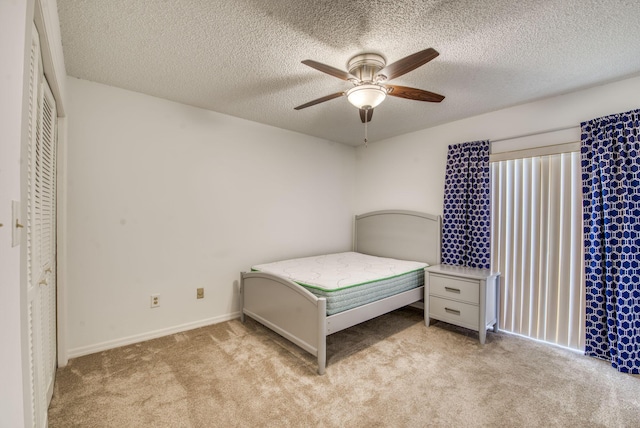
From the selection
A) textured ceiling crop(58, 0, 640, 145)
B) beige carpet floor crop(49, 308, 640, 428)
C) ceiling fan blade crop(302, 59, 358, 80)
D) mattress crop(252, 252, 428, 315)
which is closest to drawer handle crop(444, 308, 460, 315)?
beige carpet floor crop(49, 308, 640, 428)

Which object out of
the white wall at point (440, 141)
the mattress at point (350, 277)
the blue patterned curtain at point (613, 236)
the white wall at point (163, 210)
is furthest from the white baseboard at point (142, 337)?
the blue patterned curtain at point (613, 236)

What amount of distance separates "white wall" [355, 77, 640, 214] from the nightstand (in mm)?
898

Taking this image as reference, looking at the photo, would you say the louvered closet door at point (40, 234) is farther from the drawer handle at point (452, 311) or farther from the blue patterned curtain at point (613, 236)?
the blue patterned curtain at point (613, 236)

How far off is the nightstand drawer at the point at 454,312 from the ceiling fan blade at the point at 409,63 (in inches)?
86.8

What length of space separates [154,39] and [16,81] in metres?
1.23

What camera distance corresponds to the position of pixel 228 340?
104 inches

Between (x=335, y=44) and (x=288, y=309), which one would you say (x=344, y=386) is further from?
(x=335, y=44)

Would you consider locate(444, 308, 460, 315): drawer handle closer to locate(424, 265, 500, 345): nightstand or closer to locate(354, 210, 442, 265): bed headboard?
locate(424, 265, 500, 345): nightstand

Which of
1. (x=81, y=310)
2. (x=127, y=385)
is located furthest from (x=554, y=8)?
(x=81, y=310)

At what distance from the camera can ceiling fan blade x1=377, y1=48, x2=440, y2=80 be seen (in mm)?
1496

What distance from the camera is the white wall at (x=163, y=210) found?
93.4 inches

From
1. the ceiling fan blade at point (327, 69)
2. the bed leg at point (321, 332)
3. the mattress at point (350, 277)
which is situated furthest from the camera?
the mattress at point (350, 277)

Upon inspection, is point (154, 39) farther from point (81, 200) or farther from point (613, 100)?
point (613, 100)

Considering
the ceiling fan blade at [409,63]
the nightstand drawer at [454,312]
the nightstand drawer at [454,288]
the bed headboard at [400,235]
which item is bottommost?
the nightstand drawer at [454,312]
